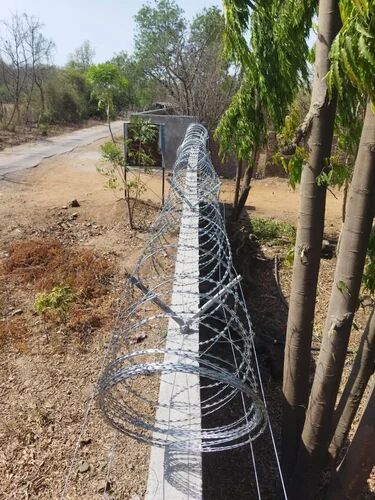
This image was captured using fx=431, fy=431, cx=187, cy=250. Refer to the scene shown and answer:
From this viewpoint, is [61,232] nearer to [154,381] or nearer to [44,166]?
[154,381]

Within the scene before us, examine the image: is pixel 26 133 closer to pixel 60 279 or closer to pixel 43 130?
pixel 43 130

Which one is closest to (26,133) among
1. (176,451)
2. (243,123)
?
(243,123)

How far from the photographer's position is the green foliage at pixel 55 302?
4258 millimetres

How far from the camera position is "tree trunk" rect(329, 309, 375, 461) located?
2260 millimetres

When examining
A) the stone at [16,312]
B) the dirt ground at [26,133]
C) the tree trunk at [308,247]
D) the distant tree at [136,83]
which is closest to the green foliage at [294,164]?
the tree trunk at [308,247]

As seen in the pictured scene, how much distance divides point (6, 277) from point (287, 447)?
410 centimetres

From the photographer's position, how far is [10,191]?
10.2m

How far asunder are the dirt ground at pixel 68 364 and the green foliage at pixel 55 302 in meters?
0.16

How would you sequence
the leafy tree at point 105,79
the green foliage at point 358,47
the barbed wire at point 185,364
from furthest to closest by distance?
the leafy tree at point 105,79
the barbed wire at point 185,364
the green foliage at point 358,47

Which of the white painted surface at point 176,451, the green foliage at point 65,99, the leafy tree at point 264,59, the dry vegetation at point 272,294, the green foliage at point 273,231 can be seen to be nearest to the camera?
the white painted surface at point 176,451

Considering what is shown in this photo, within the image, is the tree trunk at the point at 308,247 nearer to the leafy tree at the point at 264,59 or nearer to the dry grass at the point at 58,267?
the leafy tree at the point at 264,59

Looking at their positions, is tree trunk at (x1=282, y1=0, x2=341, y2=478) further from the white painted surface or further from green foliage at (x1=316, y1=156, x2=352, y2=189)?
the white painted surface

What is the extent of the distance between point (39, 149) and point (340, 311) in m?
16.8

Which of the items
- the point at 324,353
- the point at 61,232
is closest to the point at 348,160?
the point at 324,353
